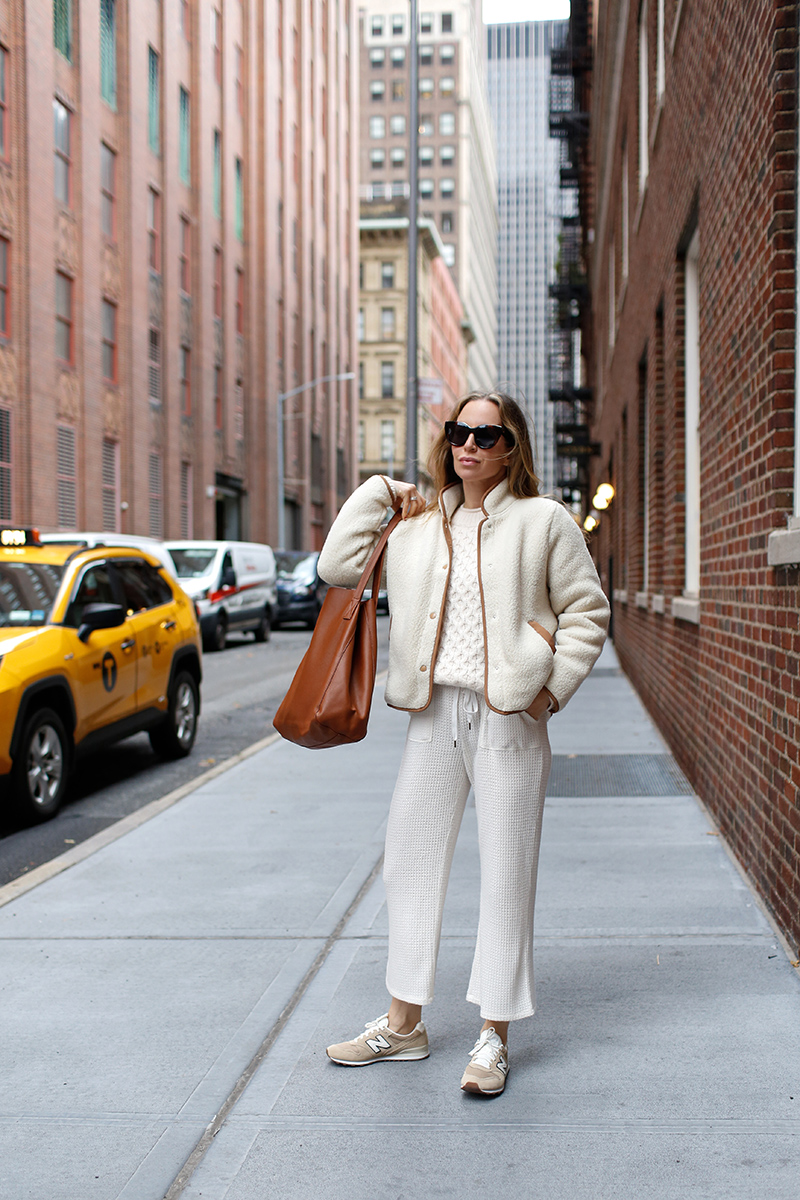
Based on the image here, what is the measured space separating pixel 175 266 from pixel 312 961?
3187 cm

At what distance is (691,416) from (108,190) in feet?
80.9

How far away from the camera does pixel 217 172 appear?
3981 centimetres

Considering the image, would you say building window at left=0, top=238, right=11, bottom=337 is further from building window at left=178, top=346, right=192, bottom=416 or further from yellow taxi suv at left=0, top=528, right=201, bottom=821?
yellow taxi suv at left=0, top=528, right=201, bottom=821

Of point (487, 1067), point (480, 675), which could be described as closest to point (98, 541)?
point (480, 675)

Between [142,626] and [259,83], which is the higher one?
[259,83]

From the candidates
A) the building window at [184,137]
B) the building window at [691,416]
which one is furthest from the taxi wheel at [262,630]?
the building window at [691,416]

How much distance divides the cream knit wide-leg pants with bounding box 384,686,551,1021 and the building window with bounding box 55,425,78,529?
79.2 feet

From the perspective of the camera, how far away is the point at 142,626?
29.4 ft

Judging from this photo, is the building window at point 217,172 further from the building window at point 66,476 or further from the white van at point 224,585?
the white van at point 224,585

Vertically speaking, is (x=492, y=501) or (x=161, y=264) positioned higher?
(x=161, y=264)

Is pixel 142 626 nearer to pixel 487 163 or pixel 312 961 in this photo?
pixel 312 961

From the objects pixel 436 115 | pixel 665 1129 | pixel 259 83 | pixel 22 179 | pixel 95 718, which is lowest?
pixel 665 1129

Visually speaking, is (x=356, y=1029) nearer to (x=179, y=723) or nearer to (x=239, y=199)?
(x=179, y=723)

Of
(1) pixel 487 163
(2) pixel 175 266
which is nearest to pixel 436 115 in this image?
(1) pixel 487 163
